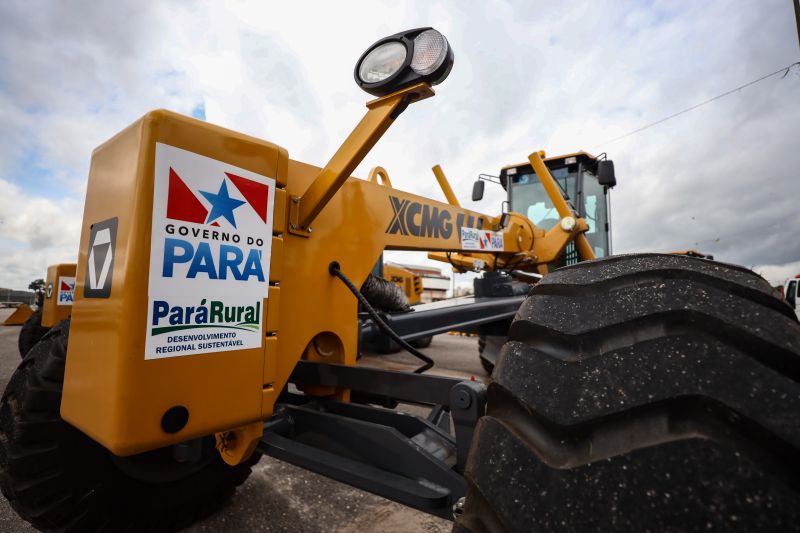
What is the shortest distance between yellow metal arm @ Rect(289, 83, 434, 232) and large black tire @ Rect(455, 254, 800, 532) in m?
0.76

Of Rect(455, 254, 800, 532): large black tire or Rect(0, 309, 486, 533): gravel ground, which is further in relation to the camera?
Rect(0, 309, 486, 533): gravel ground

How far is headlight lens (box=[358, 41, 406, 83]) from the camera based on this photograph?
120cm

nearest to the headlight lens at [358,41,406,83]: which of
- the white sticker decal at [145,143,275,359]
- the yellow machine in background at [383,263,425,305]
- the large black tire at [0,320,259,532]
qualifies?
the white sticker decal at [145,143,275,359]

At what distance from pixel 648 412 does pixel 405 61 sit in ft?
3.45

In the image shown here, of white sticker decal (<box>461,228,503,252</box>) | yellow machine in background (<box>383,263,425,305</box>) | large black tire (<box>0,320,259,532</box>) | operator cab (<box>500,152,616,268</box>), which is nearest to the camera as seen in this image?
large black tire (<box>0,320,259,532</box>)

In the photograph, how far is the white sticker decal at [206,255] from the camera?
997 mm

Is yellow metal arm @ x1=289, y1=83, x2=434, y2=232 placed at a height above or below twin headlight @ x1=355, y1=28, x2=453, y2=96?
below

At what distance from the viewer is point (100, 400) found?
3.29ft

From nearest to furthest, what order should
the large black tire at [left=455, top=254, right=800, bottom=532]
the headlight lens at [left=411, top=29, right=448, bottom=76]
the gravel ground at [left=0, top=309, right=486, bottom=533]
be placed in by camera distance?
the large black tire at [left=455, top=254, right=800, bottom=532] → the headlight lens at [left=411, top=29, right=448, bottom=76] → the gravel ground at [left=0, top=309, right=486, bottom=533]

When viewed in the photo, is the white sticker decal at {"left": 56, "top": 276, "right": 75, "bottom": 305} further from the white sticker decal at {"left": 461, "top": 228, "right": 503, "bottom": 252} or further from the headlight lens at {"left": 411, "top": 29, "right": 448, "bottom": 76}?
the headlight lens at {"left": 411, "top": 29, "right": 448, "bottom": 76}

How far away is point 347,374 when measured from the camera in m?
1.58

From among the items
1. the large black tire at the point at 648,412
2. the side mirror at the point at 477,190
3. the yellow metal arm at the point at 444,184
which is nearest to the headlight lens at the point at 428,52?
the large black tire at the point at 648,412

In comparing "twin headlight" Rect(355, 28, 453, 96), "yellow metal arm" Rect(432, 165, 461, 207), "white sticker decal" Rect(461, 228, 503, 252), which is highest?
"yellow metal arm" Rect(432, 165, 461, 207)

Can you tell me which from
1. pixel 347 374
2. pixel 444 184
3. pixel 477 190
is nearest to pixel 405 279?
pixel 477 190
